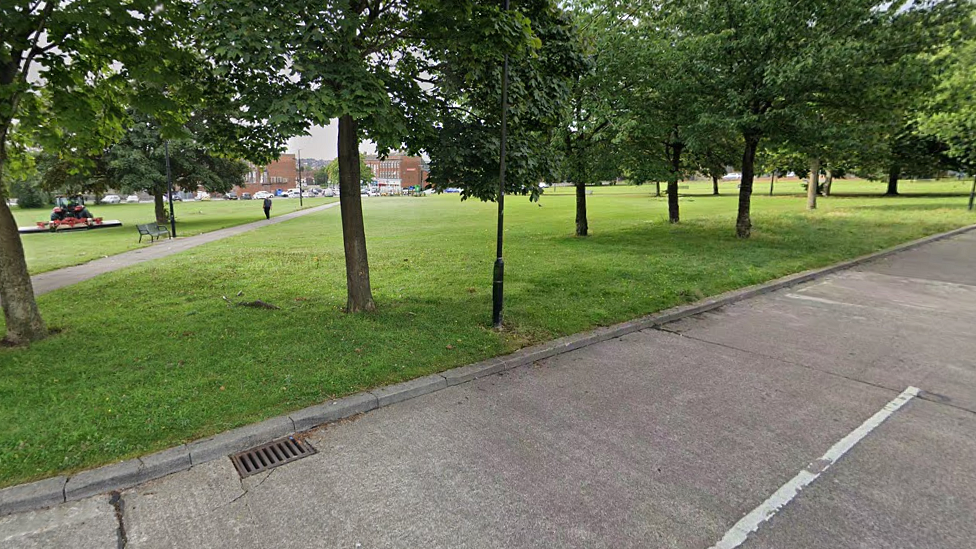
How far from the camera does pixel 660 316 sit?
713cm

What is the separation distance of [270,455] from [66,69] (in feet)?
19.0

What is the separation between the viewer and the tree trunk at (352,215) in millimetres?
6488

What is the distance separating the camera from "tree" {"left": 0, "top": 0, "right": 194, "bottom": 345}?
5.04m

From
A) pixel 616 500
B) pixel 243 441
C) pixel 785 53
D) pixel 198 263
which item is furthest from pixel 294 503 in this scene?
pixel 785 53

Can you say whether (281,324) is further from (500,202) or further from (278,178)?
(278,178)

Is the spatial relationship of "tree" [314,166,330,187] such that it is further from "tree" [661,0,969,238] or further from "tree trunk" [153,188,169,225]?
"tree" [661,0,969,238]

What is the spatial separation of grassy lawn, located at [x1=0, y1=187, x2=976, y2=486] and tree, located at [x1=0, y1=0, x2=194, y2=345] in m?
0.93

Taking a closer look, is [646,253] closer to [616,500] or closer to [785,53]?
[785,53]

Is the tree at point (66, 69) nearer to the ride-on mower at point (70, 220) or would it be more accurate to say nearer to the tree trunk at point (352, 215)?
the tree trunk at point (352, 215)

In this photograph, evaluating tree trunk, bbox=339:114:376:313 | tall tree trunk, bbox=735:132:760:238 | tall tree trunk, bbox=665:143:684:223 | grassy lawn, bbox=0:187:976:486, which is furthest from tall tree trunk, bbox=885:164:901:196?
tree trunk, bbox=339:114:376:313

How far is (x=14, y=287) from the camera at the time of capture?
5.61 m

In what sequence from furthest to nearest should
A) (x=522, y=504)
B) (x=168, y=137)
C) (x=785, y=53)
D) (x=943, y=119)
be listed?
(x=943, y=119) < (x=785, y=53) < (x=168, y=137) < (x=522, y=504)

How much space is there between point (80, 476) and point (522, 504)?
9.76ft

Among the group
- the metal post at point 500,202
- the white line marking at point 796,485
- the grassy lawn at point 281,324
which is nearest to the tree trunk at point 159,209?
the grassy lawn at point 281,324
